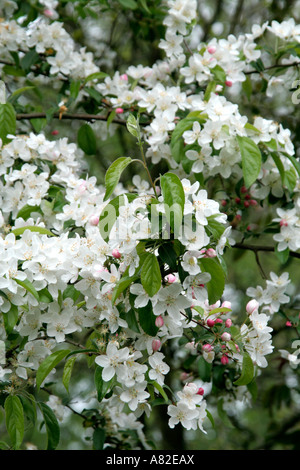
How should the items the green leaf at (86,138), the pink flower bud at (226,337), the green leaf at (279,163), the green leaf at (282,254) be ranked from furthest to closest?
the green leaf at (86,138) → the green leaf at (282,254) → the green leaf at (279,163) → the pink flower bud at (226,337)

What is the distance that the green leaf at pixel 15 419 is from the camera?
5.91 ft

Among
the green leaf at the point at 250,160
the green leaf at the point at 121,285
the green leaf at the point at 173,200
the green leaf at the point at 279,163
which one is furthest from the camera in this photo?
the green leaf at the point at 279,163

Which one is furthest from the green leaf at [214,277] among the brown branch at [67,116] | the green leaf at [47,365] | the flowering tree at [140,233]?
the brown branch at [67,116]

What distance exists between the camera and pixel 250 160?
2098mm

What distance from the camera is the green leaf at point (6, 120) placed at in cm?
234

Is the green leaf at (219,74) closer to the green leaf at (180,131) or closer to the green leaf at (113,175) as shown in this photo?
the green leaf at (180,131)

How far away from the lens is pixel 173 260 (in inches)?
62.7

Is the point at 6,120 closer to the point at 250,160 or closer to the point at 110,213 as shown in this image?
the point at 110,213

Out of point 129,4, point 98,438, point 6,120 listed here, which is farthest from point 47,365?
point 129,4

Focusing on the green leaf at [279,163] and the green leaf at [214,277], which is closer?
the green leaf at [214,277]

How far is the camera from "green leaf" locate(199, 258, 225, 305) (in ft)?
5.47

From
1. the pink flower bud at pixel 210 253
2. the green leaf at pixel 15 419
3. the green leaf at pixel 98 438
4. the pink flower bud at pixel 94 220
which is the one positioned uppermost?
the pink flower bud at pixel 210 253

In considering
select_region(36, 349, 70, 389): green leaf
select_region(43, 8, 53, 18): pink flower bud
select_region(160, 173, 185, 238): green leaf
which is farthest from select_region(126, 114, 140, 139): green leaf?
select_region(43, 8, 53, 18): pink flower bud

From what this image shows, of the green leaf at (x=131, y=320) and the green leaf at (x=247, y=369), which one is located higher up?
the green leaf at (x=131, y=320)
